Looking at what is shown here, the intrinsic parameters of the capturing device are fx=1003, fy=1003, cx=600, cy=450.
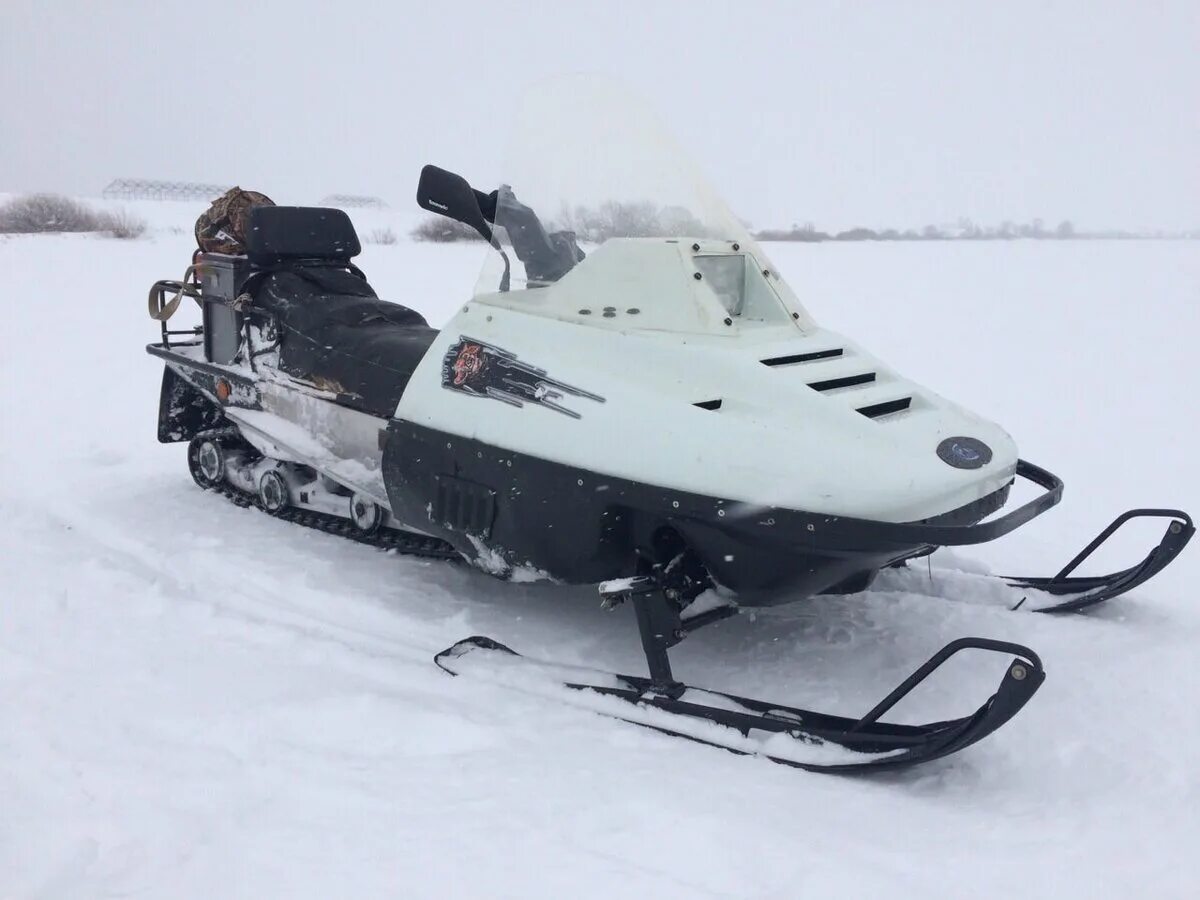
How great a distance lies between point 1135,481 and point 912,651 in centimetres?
258

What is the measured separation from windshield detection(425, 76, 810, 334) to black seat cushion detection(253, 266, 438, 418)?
1.92 feet

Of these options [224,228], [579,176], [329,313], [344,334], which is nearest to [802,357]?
[579,176]

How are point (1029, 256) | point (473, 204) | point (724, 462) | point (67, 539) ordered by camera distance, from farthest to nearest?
point (1029, 256) < point (67, 539) < point (473, 204) < point (724, 462)

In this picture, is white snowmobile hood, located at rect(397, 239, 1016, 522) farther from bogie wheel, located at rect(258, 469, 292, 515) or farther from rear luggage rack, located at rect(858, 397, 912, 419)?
bogie wheel, located at rect(258, 469, 292, 515)

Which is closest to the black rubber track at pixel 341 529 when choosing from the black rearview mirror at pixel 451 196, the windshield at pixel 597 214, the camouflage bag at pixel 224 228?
the camouflage bag at pixel 224 228

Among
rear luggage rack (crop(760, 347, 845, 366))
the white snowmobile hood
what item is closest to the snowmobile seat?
the white snowmobile hood

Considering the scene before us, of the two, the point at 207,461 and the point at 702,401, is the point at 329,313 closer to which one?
the point at 207,461

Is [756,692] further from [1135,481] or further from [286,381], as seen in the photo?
[1135,481]

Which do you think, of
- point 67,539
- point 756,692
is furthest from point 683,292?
point 67,539

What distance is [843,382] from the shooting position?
297 cm

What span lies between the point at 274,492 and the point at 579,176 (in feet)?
6.92

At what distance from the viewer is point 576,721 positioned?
8.96 ft

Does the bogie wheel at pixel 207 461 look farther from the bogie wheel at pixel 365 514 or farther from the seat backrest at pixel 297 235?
the bogie wheel at pixel 365 514

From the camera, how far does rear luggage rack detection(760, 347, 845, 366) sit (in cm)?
290
